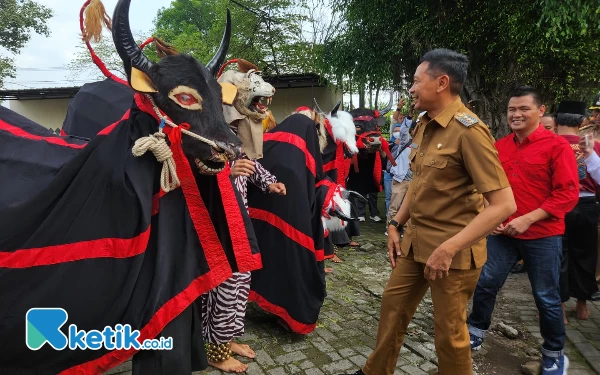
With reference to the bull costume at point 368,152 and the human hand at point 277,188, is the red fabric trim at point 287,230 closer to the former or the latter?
the human hand at point 277,188

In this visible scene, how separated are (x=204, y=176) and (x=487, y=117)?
952 cm

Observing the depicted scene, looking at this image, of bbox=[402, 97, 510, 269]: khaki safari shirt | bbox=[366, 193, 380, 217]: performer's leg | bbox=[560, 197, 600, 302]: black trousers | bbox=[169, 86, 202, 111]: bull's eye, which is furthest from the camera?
bbox=[366, 193, 380, 217]: performer's leg

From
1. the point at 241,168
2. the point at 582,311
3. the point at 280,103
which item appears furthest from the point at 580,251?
the point at 280,103

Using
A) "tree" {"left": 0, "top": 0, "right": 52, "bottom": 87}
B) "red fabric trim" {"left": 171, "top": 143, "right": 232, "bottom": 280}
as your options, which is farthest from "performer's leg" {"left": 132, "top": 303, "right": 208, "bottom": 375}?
"tree" {"left": 0, "top": 0, "right": 52, "bottom": 87}

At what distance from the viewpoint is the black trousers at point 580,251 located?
12.6 ft

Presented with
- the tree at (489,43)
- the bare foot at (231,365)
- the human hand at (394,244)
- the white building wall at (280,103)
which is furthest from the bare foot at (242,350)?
the white building wall at (280,103)

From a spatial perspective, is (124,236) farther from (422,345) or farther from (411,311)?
(422,345)

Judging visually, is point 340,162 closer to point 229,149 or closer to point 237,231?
point 237,231

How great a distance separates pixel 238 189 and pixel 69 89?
20247 millimetres

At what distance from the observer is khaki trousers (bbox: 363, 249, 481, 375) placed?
2.29 meters

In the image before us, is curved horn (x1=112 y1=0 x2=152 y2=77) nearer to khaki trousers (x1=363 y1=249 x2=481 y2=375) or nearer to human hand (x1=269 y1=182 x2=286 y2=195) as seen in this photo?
human hand (x1=269 y1=182 x2=286 y2=195)

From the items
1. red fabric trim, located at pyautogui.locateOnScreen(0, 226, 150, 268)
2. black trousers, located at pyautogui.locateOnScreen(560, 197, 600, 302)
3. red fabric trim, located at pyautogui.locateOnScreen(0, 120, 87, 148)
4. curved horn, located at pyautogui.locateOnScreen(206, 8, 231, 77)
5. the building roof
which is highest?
the building roof

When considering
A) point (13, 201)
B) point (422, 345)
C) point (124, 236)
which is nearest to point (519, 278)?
point (422, 345)

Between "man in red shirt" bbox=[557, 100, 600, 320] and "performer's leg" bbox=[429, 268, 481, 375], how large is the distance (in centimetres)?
218
